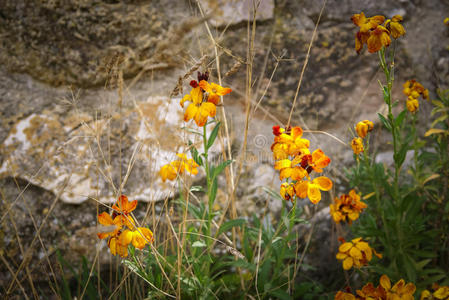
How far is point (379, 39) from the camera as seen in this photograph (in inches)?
46.6

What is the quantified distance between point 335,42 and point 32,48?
1449 millimetres

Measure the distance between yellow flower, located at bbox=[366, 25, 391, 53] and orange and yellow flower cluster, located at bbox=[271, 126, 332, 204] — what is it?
14.2 inches

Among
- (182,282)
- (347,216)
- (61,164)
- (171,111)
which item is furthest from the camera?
(171,111)

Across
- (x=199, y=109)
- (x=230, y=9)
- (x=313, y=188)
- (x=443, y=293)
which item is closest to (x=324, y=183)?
(x=313, y=188)

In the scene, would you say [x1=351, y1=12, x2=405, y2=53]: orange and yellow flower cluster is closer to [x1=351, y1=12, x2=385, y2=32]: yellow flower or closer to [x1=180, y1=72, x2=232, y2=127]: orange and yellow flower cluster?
[x1=351, y1=12, x2=385, y2=32]: yellow flower

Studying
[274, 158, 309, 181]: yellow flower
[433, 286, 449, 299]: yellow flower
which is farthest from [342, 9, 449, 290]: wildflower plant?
[274, 158, 309, 181]: yellow flower

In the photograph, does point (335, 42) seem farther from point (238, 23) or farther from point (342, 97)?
point (238, 23)

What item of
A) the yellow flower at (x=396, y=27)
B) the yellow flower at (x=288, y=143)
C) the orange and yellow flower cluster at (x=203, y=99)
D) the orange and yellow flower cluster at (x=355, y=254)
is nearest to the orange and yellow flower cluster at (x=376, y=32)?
the yellow flower at (x=396, y=27)

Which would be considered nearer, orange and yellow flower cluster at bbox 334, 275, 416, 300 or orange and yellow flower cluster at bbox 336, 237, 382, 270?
orange and yellow flower cluster at bbox 334, 275, 416, 300

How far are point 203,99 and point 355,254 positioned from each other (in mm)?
797

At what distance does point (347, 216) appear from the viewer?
5.00 ft

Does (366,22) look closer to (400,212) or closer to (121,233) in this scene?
(400,212)

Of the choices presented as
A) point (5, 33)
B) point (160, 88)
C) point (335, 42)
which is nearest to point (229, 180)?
point (160, 88)

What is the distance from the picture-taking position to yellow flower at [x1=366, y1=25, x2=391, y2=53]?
1.18 m
